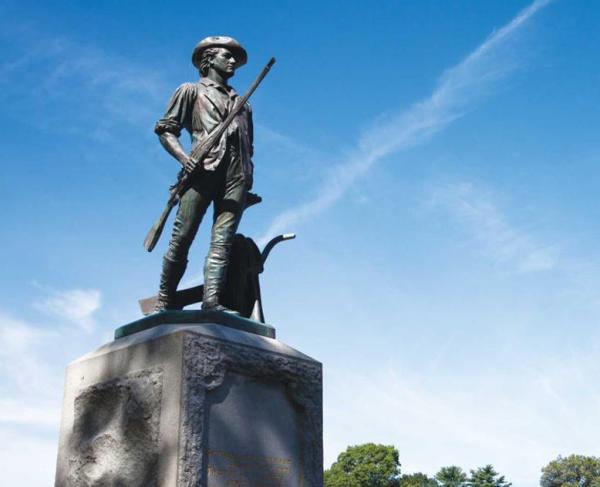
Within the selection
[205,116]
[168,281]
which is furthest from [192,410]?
[205,116]

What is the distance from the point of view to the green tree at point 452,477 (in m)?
62.0

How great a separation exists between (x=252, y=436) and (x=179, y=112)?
294cm

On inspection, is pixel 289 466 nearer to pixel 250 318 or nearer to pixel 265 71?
pixel 250 318

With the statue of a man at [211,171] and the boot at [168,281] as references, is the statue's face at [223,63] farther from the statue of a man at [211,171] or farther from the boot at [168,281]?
the boot at [168,281]

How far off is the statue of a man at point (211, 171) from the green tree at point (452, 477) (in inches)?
2364

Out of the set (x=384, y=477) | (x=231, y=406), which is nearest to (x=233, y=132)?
(x=231, y=406)

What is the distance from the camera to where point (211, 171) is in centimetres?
636

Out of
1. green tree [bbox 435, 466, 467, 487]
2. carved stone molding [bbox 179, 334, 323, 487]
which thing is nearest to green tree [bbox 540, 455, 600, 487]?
green tree [bbox 435, 466, 467, 487]

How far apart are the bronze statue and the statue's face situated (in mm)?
126

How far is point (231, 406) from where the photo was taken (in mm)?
5590

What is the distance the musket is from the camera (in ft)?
20.8

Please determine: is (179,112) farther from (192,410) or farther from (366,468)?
(366,468)

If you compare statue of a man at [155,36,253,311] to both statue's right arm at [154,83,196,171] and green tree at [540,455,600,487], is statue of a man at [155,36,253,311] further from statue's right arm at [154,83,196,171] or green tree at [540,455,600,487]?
green tree at [540,455,600,487]

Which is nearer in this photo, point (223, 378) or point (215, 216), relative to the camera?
point (223, 378)
